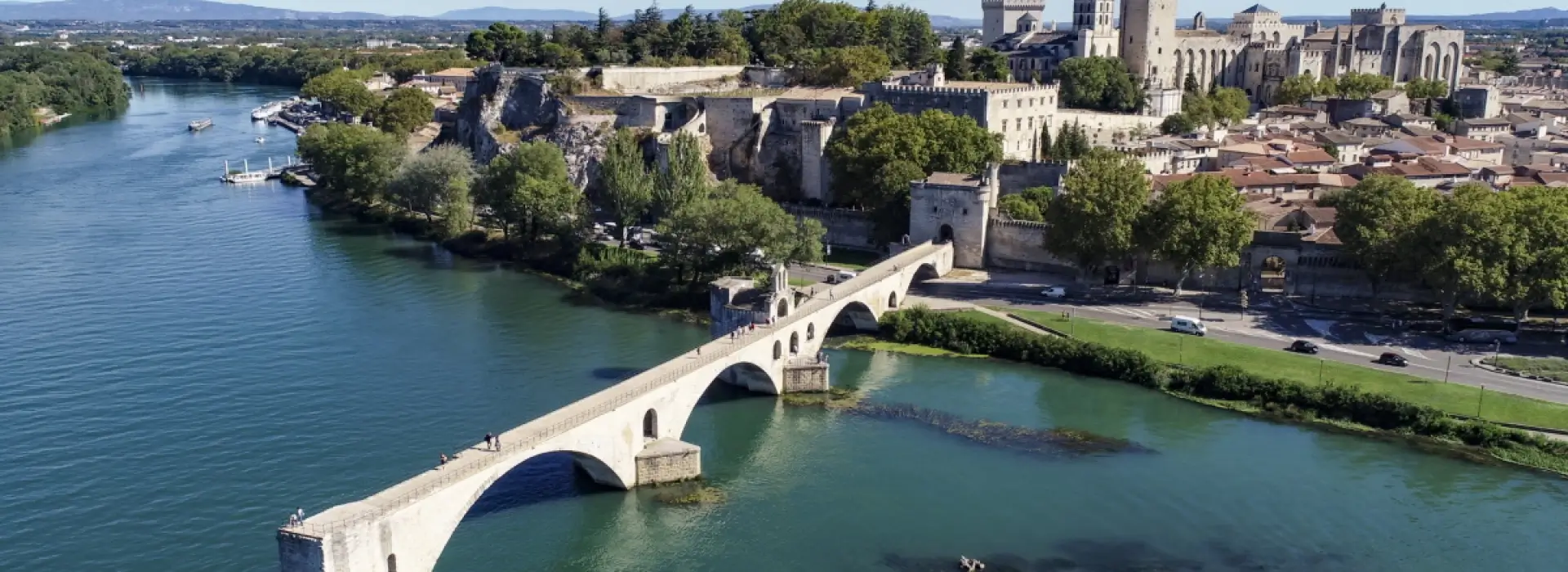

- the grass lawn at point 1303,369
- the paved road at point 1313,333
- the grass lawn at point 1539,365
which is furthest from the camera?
the paved road at point 1313,333

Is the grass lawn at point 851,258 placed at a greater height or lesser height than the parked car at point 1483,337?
lesser

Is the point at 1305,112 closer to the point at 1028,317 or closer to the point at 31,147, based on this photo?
the point at 1028,317

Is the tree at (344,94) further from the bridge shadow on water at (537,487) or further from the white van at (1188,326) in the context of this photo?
the bridge shadow on water at (537,487)

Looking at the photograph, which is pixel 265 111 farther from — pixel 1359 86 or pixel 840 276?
pixel 1359 86

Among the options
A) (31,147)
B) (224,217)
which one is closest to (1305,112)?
(224,217)

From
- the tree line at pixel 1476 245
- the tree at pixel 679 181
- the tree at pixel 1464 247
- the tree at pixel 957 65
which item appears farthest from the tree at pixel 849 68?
the tree at pixel 1464 247

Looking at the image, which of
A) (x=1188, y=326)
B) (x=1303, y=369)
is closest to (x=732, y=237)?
(x=1188, y=326)
